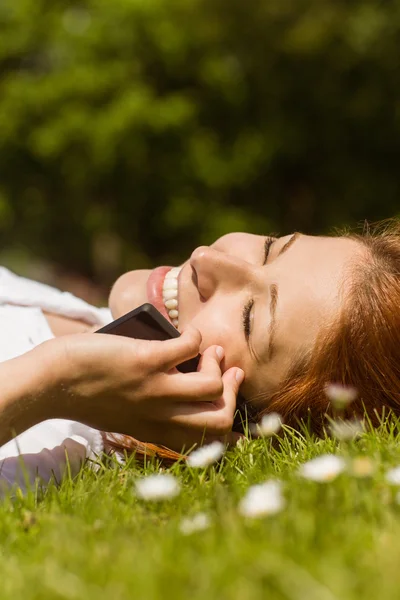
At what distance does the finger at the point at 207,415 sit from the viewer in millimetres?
2232

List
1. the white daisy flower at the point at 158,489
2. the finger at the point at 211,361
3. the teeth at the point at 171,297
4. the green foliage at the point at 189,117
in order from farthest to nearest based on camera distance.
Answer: the green foliage at the point at 189,117 → the teeth at the point at 171,297 → the finger at the point at 211,361 → the white daisy flower at the point at 158,489

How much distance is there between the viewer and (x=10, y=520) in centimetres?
170

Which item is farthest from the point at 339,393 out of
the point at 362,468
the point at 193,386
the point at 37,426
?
the point at 37,426

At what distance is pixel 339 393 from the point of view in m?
2.49

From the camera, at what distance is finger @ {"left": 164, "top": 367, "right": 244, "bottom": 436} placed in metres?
2.23

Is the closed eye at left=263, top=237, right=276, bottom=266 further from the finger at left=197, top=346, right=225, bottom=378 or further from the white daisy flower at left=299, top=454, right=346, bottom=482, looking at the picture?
the white daisy flower at left=299, top=454, right=346, bottom=482

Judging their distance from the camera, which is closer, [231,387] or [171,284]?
[231,387]

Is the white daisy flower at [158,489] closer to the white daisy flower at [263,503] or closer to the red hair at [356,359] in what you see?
the white daisy flower at [263,503]

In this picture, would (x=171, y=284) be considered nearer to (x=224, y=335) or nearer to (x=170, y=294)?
(x=170, y=294)

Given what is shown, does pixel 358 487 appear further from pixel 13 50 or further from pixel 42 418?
pixel 13 50

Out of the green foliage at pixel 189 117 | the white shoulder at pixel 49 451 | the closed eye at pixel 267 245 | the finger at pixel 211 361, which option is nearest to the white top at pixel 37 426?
the white shoulder at pixel 49 451

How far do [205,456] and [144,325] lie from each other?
0.53m

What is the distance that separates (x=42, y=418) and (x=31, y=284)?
5.90 feet

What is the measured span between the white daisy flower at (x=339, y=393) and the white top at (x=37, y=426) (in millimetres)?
856
